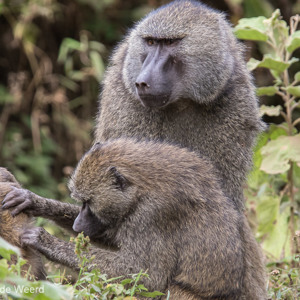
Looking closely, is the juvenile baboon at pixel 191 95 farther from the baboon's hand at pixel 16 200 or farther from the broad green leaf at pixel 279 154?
the baboon's hand at pixel 16 200

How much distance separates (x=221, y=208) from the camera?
3.95 m

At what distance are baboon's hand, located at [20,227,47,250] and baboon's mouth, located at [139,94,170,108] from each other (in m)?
1.04

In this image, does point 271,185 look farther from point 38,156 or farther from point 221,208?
point 38,156

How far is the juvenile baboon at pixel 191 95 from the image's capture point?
4.34m

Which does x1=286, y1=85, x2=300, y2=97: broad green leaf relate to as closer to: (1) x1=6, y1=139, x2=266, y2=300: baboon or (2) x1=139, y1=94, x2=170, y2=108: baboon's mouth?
(2) x1=139, y1=94, x2=170, y2=108: baboon's mouth

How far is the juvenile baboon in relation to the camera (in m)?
4.34

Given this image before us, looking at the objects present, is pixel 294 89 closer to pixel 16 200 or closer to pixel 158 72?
pixel 158 72

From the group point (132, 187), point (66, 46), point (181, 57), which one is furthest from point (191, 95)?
point (66, 46)

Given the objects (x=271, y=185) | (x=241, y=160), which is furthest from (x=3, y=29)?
(x=241, y=160)

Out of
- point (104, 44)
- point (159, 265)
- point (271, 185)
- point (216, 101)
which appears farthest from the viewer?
point (104, 44)

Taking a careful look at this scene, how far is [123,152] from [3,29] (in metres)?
5.16

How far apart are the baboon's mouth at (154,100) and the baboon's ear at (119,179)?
554 millimetres

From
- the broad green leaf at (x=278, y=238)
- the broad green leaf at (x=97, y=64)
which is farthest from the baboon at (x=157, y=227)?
the broad green leaf at (x=97, y=64)

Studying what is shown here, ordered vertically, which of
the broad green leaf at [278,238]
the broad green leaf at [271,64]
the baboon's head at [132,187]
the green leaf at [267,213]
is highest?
the broad green leaf at [271,64]
